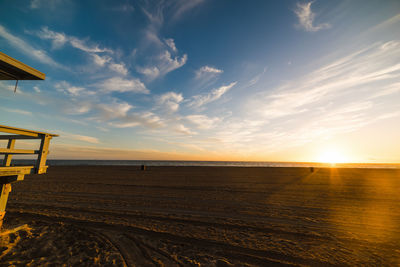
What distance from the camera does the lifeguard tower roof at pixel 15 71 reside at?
4316 millimetres

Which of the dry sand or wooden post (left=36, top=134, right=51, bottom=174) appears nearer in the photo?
the dry sand

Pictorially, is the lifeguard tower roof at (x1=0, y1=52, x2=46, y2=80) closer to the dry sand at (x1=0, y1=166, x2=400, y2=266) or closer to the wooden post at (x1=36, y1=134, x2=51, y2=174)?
the wooden post at (x1=36, y1=134, x2=51, y2=174)

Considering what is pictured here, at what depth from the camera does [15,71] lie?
185 inches

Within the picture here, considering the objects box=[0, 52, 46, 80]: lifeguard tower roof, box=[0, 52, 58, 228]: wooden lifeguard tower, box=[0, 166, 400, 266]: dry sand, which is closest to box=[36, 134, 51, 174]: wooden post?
box=[0, 52, 58, 228]: wooden lifeguard tower

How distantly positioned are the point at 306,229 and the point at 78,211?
932 cm

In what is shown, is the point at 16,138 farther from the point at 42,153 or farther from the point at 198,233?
the point at 198,233

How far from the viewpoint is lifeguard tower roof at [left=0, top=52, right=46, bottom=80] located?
170 inches

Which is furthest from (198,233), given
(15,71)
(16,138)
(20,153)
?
(15,71)

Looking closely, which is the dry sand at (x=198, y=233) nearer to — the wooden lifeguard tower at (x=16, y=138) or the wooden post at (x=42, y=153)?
the wooden lifeguard tower at (x=16, y=138)

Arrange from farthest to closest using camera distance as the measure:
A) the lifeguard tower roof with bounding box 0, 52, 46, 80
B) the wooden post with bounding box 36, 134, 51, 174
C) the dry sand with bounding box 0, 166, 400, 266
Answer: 1. the wooden post with bounding box 36, 134, 51, 174
2. the lifeguard tower roof with bounding box 0, 52, 46, 80
3. the dry sand with bounding box 0, 166, 400, 266

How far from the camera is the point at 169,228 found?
583cm

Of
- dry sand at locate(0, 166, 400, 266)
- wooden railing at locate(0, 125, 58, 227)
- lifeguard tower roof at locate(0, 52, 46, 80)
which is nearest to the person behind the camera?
dry sand at locate(0, 166, 400, 266)

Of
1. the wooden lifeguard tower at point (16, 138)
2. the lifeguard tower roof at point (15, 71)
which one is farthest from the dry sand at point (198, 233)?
the lifeguard tower roof at point (15, 71)

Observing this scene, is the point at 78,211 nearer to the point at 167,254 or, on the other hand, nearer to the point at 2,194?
the point at 2,194
